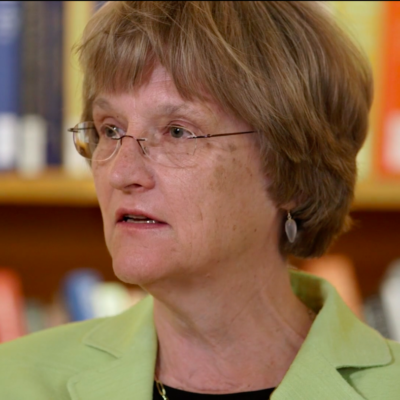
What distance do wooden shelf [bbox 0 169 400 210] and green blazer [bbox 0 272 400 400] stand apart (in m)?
0.48

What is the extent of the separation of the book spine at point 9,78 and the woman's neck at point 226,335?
0.66 m

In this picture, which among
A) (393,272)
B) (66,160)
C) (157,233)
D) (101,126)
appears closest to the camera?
(157,233)

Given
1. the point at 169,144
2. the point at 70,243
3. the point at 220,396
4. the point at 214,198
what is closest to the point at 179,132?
the point at 169,144

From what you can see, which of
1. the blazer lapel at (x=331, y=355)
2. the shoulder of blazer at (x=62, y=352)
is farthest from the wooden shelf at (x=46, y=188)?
the blazer lapel at (x=331, y=355)

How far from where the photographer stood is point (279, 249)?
184cm

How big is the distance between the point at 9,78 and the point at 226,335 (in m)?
0.91

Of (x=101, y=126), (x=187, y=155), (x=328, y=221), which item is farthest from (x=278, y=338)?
(x=101, y=126)

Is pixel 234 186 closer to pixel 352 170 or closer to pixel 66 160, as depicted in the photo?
pixel 352 170

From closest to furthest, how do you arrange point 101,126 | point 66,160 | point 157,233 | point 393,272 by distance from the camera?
1. point 157,233
2. point 101,126
3. point 66,160
4. point 393,272

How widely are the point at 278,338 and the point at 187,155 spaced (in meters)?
0.40

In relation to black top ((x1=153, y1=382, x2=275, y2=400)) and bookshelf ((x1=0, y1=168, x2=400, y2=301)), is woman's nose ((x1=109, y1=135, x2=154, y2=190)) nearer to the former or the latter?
black top ((x1=153, y1=382, x2=275, y2=400))

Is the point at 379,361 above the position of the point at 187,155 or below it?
below

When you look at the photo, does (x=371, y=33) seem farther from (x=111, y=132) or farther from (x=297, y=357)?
(x=297, y=357)

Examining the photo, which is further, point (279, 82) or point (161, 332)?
point (161, 332)
